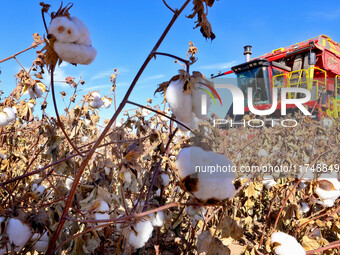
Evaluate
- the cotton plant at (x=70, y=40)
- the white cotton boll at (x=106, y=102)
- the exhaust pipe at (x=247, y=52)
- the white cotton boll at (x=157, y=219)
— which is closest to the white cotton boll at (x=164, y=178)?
the white cotton boll at (x=157, y=219)

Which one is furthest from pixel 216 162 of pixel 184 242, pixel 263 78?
pixel 263 78

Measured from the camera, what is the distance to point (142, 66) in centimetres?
82

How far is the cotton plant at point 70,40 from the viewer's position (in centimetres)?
74

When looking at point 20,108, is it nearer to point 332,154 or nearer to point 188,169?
point 188,169

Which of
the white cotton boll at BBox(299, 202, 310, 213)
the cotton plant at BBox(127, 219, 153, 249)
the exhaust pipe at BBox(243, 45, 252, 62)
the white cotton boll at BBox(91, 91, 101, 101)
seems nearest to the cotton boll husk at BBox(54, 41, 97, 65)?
the cotton plant at BBox(127, 219, 153, 249)

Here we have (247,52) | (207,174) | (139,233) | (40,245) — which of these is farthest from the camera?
(247,52)

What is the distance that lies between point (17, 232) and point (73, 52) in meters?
0.66

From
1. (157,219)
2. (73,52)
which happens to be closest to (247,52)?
(157,219)

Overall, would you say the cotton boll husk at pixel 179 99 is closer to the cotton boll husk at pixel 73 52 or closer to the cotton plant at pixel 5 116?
the cotton boll husk at pixel 73 52

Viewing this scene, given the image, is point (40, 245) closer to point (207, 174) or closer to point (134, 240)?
point (134, 240)

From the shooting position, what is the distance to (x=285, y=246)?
4.60 ft

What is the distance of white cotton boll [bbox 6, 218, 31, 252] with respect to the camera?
0.98 m

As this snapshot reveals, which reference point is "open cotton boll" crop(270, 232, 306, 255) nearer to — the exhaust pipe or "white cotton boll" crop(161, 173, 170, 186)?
"white cotton boll" crop(161, 173, 170, 186)

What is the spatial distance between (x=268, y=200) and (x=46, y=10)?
3.02 metres
